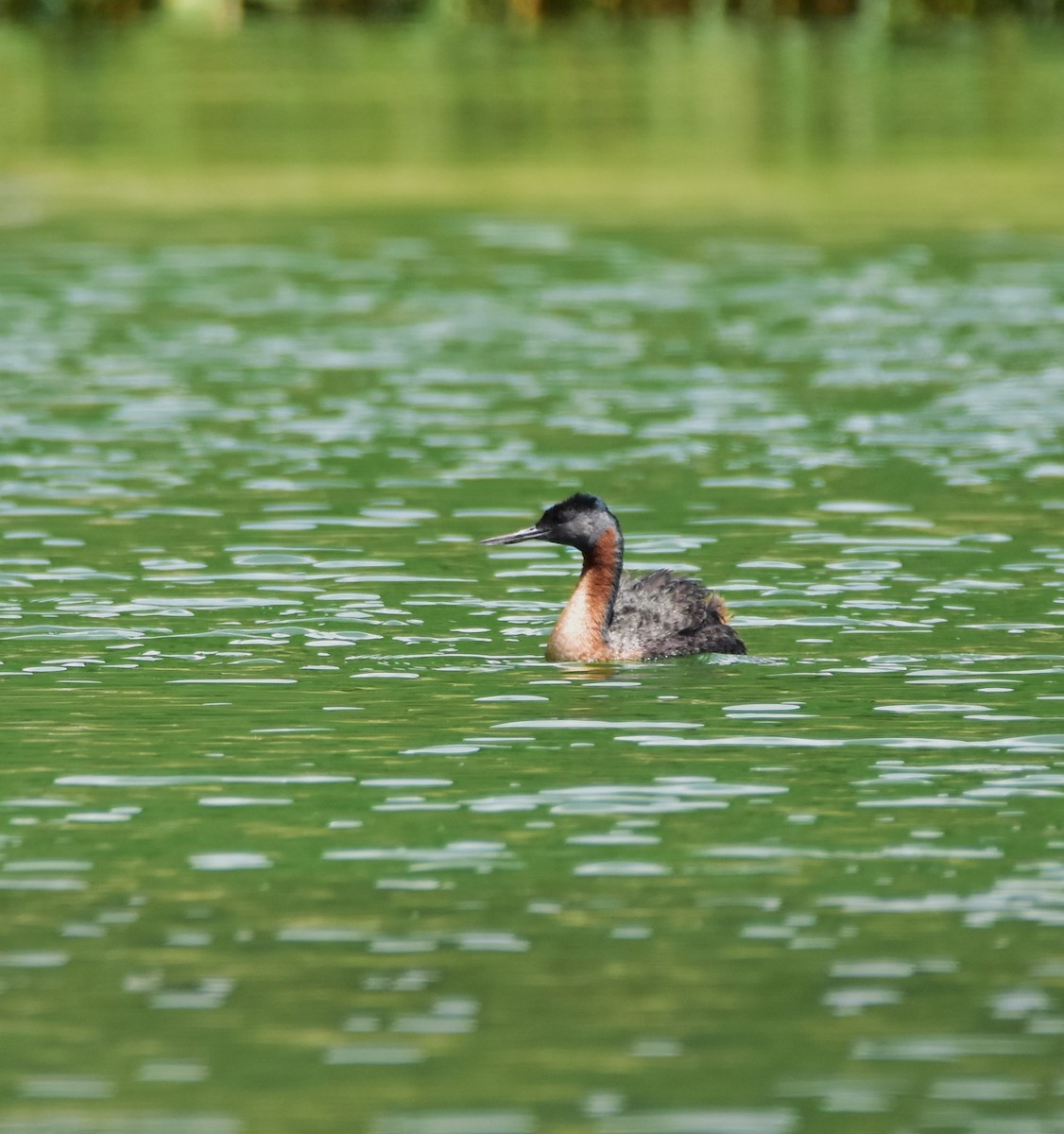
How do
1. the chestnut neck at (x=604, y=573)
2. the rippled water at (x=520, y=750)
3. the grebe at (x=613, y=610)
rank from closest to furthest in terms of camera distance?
the rippled water at (x=520, y=750) → the grebe at (x=613, y=610) → the chestnut neck at (x=604, y=573)

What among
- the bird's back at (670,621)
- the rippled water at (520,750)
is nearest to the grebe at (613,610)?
the bird's back at (670,621)

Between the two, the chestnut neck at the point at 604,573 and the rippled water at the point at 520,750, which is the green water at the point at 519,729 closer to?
the rippled water at the point at 520,750

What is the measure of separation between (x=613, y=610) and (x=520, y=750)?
2.52m

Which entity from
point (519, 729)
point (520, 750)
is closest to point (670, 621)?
point (519, 729)

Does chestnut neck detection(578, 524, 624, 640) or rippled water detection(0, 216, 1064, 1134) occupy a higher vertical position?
chestnut neck detection(578, 524, 624, 640)

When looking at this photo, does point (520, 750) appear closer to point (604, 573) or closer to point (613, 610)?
point (604, 573)

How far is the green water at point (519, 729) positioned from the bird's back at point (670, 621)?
172mm

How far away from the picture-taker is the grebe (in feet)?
48.5

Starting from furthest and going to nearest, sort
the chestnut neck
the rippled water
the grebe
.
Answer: the chestnut neck → the grebe → the rippled water

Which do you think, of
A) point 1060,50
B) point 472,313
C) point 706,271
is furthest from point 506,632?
point 1060,50

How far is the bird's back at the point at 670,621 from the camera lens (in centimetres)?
1480

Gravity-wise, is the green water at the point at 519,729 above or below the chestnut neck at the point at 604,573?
below

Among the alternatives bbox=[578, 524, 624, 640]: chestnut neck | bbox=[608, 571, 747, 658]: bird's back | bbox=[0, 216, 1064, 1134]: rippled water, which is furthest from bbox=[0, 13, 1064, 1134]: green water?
bbox=[578, 524, 624, 640]: chestnut neck

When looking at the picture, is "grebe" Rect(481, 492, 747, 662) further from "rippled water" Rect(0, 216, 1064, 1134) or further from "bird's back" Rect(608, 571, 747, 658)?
"rippled water" Rect(0, 216, 1064, 1134)
